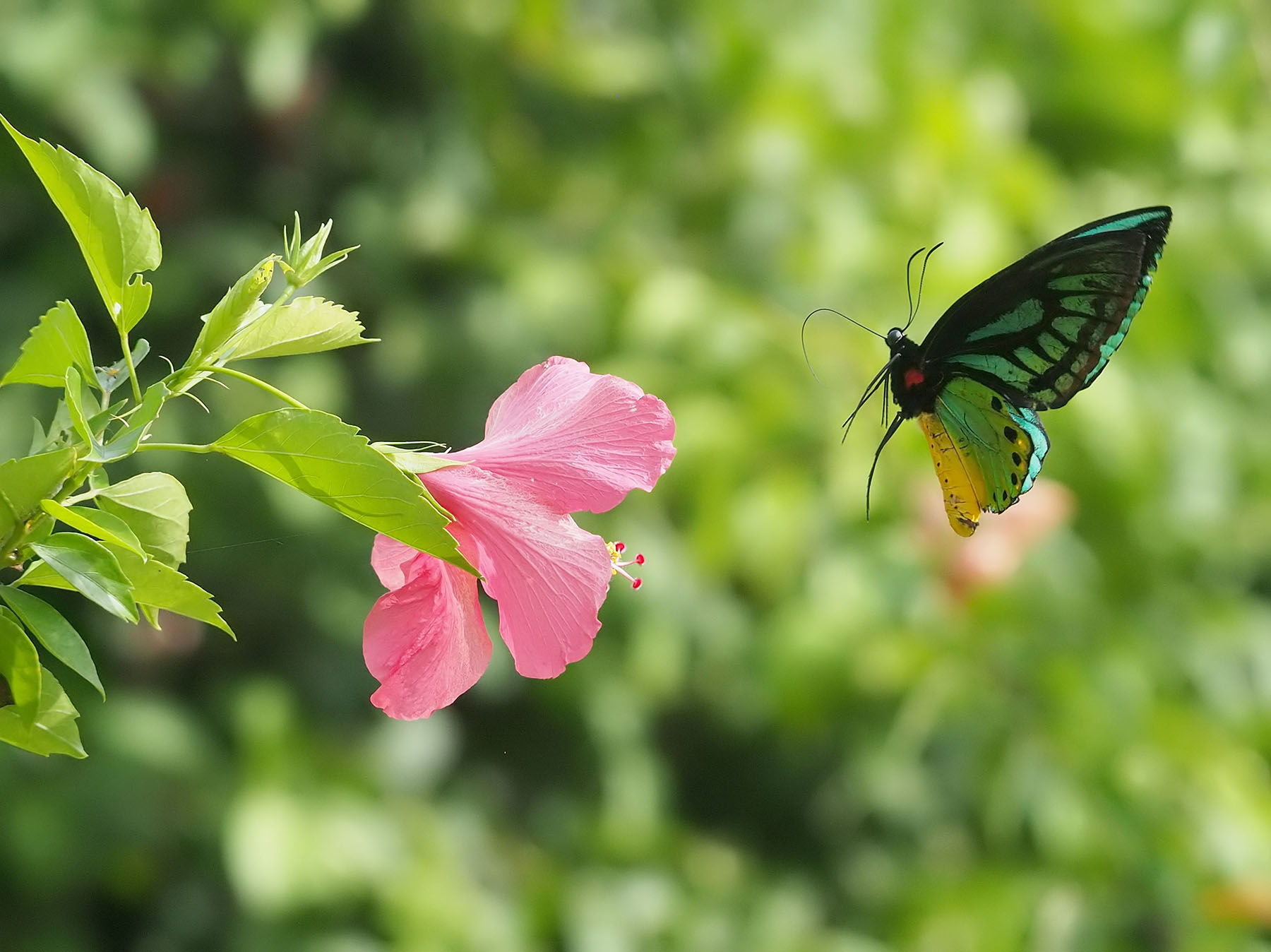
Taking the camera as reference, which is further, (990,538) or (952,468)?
(990,538)

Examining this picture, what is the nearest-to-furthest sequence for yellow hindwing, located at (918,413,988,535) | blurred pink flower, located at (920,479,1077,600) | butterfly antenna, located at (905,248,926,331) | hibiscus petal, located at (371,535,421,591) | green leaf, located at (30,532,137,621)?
green leaf, located at (30,532,137,621)
hibiscus petal, located at (371,535,421,591)
yellow hindwing, located at (918,413,988,535)
butterfly antenna, located at (905,248,926,331)
blurred pink flower, located at (920,479,1077,600)

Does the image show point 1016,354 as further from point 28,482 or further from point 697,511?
point 697,511

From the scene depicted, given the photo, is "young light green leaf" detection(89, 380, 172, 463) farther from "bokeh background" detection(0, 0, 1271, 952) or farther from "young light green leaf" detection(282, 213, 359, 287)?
"bokeh background" detection(0, 0, 1271, 952)

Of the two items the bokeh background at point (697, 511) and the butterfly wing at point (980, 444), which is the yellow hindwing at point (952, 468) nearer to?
the butterfly wing at point (980, 444)

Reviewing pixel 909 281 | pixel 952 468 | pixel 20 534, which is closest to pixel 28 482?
pixel 20 534

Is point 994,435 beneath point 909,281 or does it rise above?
beneath

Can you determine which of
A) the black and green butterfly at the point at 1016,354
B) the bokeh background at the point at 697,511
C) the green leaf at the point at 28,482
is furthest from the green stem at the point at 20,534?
the bokeh background at the point at 697,511

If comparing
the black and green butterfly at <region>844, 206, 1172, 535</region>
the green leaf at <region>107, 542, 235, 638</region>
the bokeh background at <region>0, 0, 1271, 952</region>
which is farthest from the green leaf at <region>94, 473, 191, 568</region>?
the bokeh background at <region>0, 0, 1271, 952</region>
